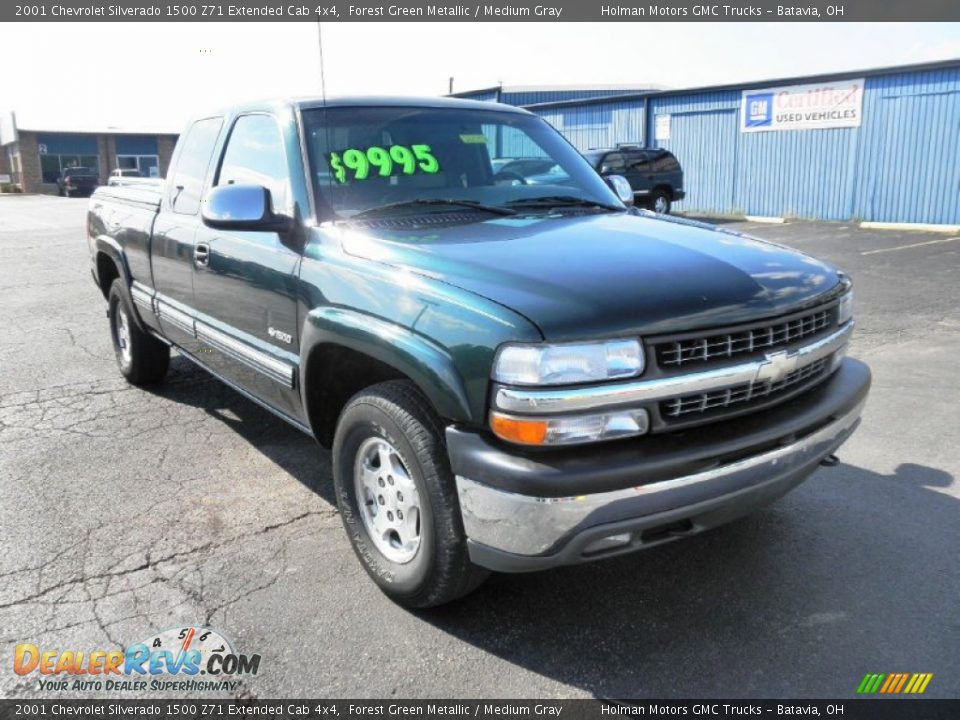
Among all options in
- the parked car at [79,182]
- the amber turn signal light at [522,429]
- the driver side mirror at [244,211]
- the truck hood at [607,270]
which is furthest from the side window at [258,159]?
the parked car at [79,182]

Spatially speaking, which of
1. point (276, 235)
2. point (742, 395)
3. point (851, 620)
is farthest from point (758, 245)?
point (276, 235)

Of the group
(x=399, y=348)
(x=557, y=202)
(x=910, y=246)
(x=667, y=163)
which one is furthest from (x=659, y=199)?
(x=399, y=348)

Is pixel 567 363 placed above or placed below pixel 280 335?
above

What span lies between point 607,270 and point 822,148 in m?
17.3

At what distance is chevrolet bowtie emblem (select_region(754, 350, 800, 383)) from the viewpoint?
103 inches

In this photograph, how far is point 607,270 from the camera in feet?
8.70

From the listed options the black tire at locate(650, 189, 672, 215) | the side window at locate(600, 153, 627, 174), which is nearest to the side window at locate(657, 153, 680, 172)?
the black tire at locate(650, 189, 672, 215)

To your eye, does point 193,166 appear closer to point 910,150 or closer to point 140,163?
point 910,150

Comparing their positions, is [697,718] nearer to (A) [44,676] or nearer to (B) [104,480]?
(A) [44,676]

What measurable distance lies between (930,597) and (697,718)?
120 cm

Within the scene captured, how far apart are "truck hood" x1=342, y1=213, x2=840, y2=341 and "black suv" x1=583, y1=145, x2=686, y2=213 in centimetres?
1503

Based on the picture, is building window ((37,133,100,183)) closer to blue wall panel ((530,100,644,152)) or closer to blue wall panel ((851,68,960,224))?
blue wall panel ((530,100,644,152))

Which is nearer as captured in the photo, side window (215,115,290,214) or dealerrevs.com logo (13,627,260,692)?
dealerrevs.com logo (13,627,260,692)

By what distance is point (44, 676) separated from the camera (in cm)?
262
